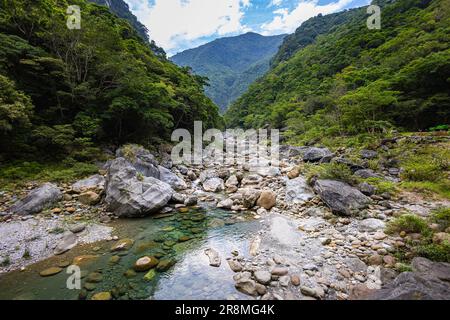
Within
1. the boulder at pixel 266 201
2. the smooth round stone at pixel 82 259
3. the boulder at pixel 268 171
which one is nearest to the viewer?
the smooth round stone at pixel 82 259

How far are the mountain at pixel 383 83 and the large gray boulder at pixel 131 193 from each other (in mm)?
14337

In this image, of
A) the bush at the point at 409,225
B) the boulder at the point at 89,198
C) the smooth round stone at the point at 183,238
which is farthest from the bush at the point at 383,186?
the boulder at the point at 89,198

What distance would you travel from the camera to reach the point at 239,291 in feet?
11.4

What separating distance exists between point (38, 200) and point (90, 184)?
5.72 feet

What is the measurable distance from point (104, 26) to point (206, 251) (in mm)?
12537

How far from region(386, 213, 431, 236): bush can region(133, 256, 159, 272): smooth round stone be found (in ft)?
17.2

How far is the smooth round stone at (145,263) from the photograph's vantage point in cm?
414

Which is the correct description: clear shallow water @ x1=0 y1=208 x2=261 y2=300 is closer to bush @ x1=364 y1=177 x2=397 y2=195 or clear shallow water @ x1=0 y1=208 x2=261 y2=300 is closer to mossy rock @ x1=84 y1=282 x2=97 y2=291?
mossy rock @ x1=84 y1=282 x2=97 y2=291

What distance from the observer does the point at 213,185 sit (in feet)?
31.5

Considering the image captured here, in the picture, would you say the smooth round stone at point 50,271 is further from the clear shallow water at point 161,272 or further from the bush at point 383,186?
the bush at point 383,186

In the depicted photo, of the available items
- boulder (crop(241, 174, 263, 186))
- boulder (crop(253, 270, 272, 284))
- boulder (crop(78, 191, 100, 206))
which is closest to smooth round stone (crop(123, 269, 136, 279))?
boulder (crop(253, 270, 272, 284))

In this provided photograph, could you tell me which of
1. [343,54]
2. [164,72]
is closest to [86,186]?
[164,72]

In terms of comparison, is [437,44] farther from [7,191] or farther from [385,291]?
[7,191]
